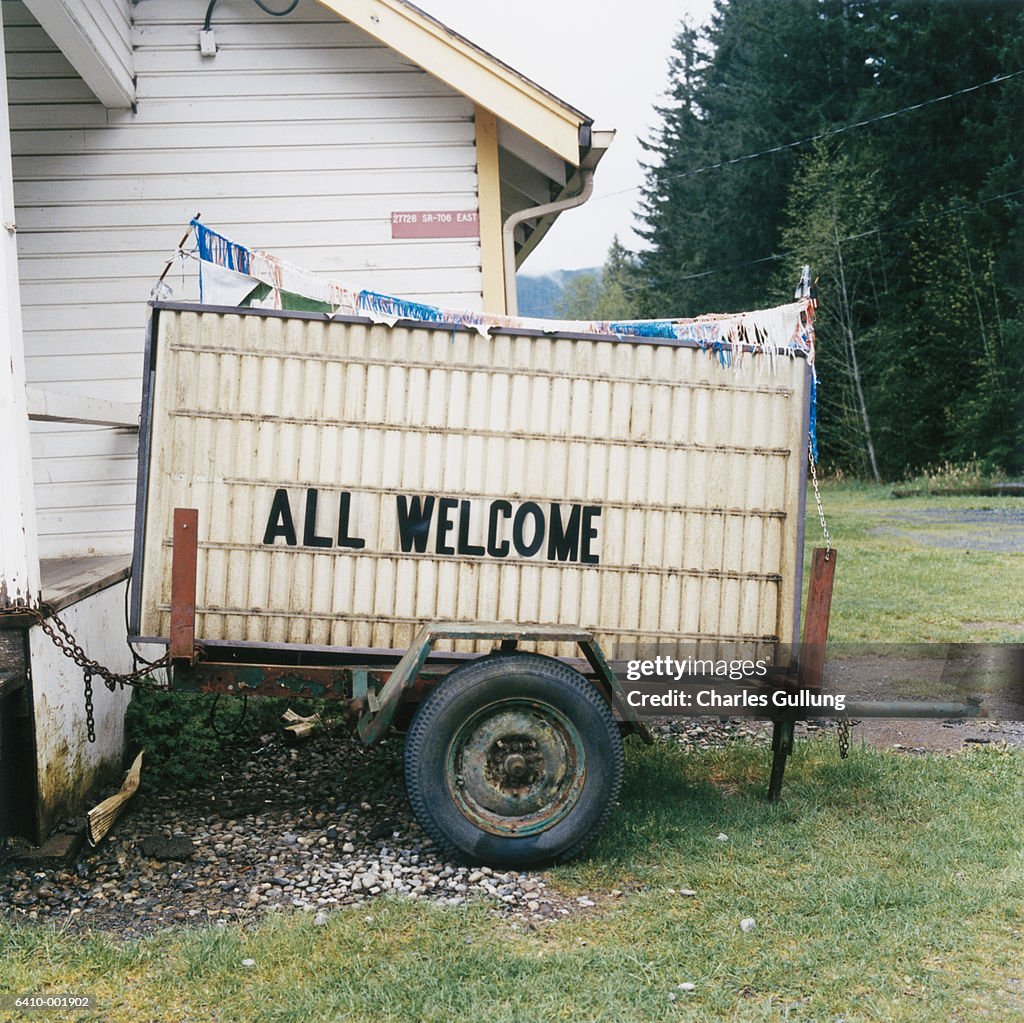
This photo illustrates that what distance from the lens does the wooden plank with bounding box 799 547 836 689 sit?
5.16m

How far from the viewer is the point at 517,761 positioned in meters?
4.71

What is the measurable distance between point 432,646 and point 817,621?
72.8 inches

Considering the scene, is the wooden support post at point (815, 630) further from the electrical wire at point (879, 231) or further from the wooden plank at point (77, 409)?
the electrical wire at point (879, 231)

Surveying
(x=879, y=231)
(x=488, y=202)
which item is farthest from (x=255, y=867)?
(x=879, y=231)

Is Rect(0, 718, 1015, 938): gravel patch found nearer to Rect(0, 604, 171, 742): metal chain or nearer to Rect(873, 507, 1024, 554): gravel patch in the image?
Rect(0, 604, 171, 742): metal chain

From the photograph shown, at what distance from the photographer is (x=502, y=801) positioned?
472 cm

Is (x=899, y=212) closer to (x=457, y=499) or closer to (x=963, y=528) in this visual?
(x=963, y=528)

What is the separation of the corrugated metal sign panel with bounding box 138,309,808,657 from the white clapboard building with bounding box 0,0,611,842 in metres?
2.32

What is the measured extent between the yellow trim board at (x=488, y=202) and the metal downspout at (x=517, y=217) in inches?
11.8

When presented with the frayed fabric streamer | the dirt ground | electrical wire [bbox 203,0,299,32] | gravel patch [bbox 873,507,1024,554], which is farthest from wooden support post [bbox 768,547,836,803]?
gravel patch [bbox 873,507,1024,554]

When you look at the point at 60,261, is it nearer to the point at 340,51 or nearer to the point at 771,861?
the point at 340,51

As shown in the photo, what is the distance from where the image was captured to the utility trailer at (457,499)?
4.97 m

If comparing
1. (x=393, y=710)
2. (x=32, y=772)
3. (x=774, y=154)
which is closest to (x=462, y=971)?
(x=393, y=710)

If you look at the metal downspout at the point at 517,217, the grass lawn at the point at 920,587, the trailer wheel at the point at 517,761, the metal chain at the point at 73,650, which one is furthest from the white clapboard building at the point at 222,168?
the grass lawn at the point at 920,587
